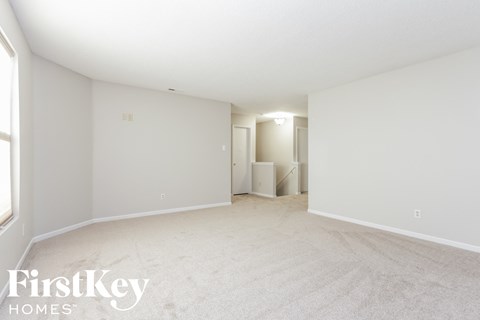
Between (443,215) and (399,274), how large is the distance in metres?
1.50

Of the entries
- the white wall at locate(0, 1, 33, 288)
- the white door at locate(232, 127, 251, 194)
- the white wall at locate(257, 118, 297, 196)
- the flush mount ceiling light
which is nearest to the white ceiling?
the white wall at locate(0, 1, 33, 288)

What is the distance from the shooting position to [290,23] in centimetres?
242

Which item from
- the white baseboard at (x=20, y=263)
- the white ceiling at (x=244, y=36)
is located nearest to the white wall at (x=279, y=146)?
the white ceiling at (x=244, y=36)

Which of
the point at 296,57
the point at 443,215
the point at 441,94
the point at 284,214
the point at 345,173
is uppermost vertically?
the point at 296,57

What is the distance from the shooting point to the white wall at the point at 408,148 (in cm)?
302

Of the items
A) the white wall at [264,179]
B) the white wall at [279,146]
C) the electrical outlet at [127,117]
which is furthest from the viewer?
the white wall at [279,146]

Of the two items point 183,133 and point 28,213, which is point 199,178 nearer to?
point 183,133

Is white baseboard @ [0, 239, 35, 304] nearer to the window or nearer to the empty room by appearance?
the empty room

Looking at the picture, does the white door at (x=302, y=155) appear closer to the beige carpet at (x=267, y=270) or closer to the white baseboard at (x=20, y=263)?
the beige carpet at (x=267, y=270)

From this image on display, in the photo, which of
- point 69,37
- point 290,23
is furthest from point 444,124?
point 69,37

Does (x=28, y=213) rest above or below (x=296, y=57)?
below

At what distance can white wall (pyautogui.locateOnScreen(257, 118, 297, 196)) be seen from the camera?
7652mm

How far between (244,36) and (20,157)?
2731 mm

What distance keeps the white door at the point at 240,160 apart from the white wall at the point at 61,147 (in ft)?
13.2
